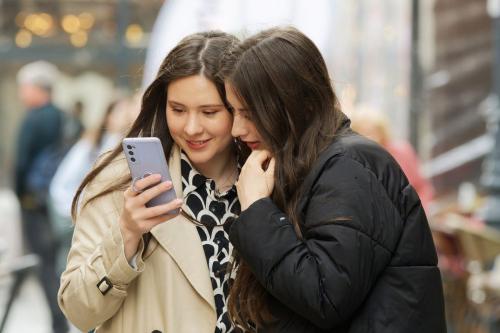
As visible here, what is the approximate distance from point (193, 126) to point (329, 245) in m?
0.56

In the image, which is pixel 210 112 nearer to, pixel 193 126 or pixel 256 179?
pixel 193 126

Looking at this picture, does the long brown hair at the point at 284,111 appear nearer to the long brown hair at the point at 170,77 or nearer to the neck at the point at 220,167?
the long brown hair at the point at 170,77

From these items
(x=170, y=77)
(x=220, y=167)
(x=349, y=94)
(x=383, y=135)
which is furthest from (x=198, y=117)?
(x=383, y=135)

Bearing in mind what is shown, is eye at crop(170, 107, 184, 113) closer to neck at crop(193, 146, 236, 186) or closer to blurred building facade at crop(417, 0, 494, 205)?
neck at crop(193, 146, 236, 186)

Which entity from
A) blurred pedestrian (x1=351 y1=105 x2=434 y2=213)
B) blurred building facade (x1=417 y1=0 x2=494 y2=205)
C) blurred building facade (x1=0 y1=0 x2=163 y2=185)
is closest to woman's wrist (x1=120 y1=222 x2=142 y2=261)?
blurred pedestrian (x1=351 y1=105 x2=434 y2=213)

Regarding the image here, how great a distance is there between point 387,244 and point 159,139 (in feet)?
2.26

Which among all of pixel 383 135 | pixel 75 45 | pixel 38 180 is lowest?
pixel 75 45

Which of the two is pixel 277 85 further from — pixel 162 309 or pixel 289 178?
pixel 162 309

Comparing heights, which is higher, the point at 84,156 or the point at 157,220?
the point at 157,220

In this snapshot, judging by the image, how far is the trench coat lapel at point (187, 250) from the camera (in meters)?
3.03

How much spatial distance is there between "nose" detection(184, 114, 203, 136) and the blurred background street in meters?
0.29

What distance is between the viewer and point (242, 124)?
9.52 feet

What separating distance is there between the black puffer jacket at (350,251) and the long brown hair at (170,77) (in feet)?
1.44

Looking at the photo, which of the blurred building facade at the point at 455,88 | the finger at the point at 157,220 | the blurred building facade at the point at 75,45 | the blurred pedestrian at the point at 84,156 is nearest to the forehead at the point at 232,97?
the finger at the point at 157,220
